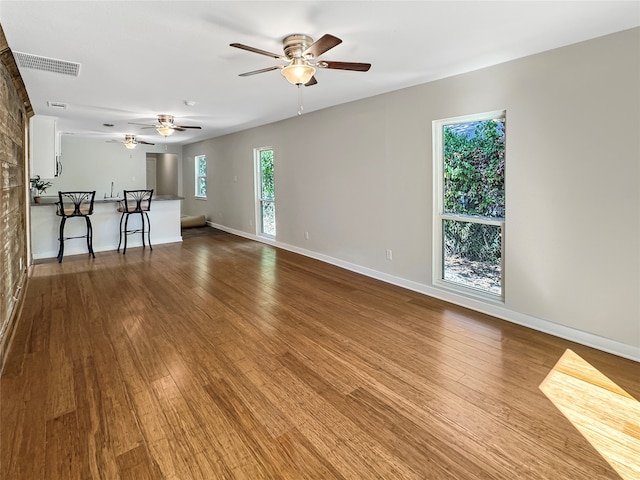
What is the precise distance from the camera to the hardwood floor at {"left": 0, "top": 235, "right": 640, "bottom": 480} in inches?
67.4

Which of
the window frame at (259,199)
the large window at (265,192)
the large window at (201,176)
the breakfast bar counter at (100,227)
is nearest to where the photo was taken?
the breakfast bar counter at (100,227)

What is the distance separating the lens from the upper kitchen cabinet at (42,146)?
5.43m

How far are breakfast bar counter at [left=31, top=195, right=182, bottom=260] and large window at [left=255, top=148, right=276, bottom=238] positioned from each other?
169 cm

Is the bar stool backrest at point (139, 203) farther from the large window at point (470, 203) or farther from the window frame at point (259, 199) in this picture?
the large window at point (470, 203)

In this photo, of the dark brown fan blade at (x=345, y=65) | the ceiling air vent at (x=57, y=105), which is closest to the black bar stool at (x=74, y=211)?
the ceiling air vent at (x=57, y=105)

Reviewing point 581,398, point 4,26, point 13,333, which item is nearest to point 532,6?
point 581,398

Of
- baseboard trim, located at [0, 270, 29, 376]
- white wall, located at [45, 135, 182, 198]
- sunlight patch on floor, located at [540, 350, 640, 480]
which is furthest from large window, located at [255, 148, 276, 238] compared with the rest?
sunlight patch on floor, located at [540, 350, 640, 480]

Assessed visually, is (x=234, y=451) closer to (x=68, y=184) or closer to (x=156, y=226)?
(x=156, y=226)

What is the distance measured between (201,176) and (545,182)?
8884 millimetres

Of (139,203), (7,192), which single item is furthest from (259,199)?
(7,192)

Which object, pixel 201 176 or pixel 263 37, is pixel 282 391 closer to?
pixel 263 37

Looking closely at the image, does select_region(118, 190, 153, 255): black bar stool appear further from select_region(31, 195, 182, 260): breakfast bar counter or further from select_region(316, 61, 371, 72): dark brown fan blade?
select_region(316, 61, 371, 72): dark brown fan blade

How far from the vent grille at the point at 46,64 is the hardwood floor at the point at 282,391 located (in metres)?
2.37

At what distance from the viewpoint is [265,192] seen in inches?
292
